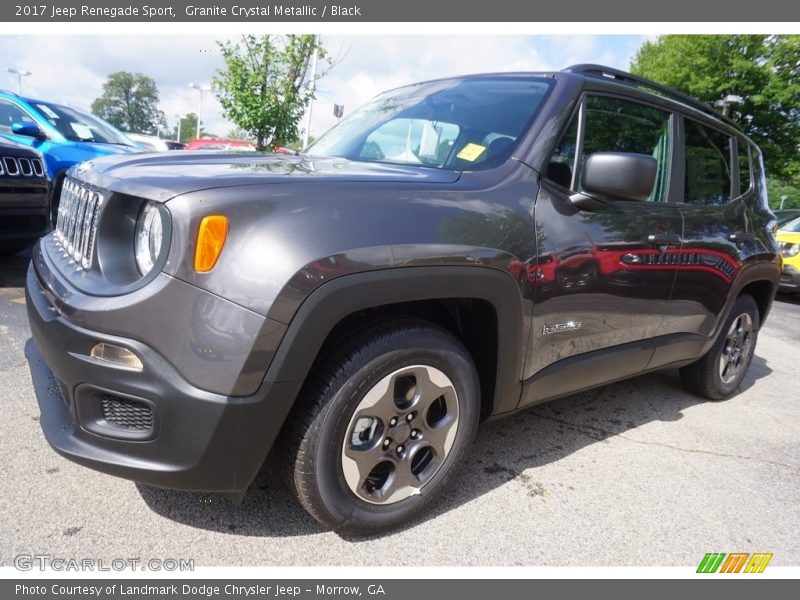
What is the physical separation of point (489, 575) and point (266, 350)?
110cm

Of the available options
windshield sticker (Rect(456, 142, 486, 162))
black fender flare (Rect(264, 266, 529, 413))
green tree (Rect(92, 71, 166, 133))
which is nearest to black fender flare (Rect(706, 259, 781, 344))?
black fender flare (Rect(264, 266, 529, 413))

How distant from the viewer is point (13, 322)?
12.4ft

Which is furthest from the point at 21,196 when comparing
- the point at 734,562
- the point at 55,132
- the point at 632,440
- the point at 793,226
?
the point at 793,226

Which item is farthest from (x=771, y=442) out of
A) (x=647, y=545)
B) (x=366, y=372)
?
(x=366, y=372)

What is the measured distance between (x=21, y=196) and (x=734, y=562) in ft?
16.7

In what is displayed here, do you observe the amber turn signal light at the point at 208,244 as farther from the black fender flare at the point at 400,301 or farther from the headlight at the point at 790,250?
the headlight at the point at 790,250

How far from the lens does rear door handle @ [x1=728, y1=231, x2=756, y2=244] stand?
10.8ft

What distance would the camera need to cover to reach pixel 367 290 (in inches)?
65.8

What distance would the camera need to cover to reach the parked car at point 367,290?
5.00 feet

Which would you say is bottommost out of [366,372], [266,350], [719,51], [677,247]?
[366,372]

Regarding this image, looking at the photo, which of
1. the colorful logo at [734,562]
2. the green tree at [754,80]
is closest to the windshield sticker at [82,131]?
the colorful logo at [734,562]

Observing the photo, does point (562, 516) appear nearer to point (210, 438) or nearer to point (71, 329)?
point (210, 438)

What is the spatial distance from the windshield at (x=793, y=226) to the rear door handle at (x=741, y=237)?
7047 mm

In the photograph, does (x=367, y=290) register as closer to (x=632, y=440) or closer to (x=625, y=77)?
(x=625, y=77)
